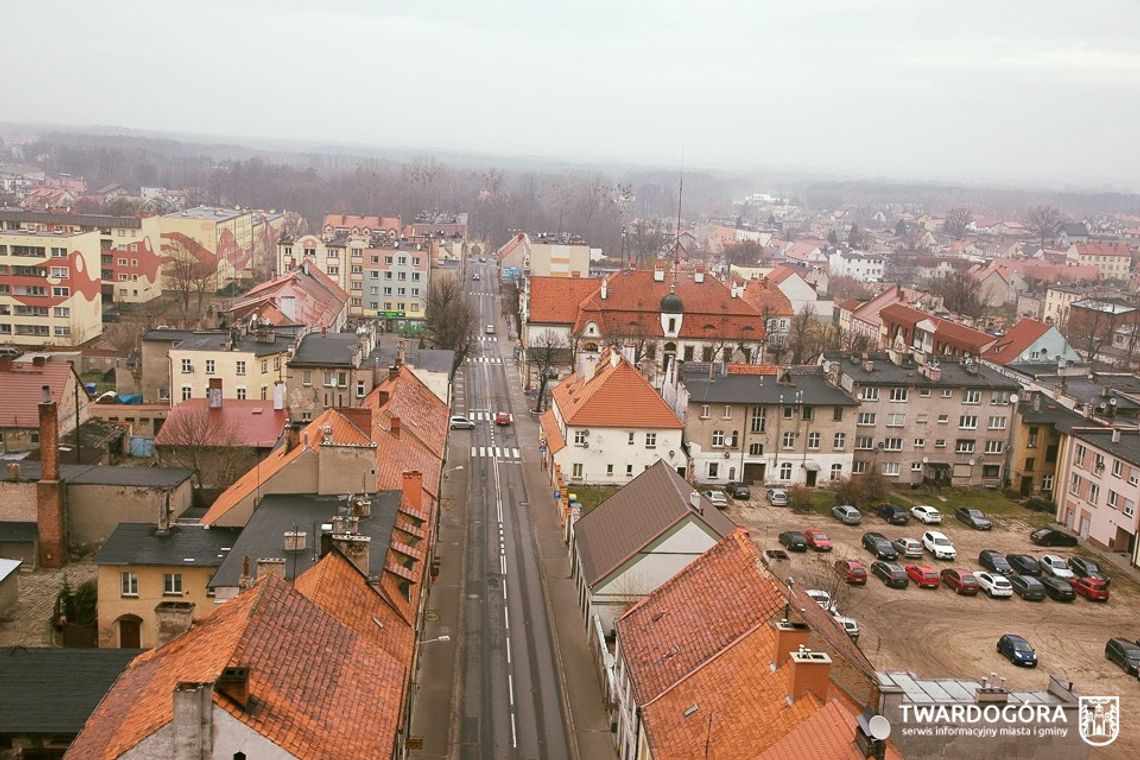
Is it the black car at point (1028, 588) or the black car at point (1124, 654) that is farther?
the black car at point (1028, 588)

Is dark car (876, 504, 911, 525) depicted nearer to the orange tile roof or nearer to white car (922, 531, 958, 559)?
white car (922, 531, 958, 559)

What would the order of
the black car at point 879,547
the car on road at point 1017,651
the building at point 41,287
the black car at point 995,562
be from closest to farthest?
the car on road at point 1017,651 → the black car at point 995,562 → the black car at point 879,547 → the building at point 41,287

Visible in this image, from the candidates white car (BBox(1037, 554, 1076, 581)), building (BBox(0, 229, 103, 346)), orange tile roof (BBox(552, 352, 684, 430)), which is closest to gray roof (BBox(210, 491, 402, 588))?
orange tile roof (BBox(552, 352, 684, 430))

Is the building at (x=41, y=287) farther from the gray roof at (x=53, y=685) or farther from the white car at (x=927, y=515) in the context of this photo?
the white car at (x=927, y=515)

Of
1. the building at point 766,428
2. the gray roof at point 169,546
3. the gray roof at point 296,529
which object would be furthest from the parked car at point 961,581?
the gray roof at point 169,546

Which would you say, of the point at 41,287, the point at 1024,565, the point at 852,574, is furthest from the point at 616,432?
the point at 41,287

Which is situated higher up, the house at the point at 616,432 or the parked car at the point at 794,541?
the house at the point at 616,432
